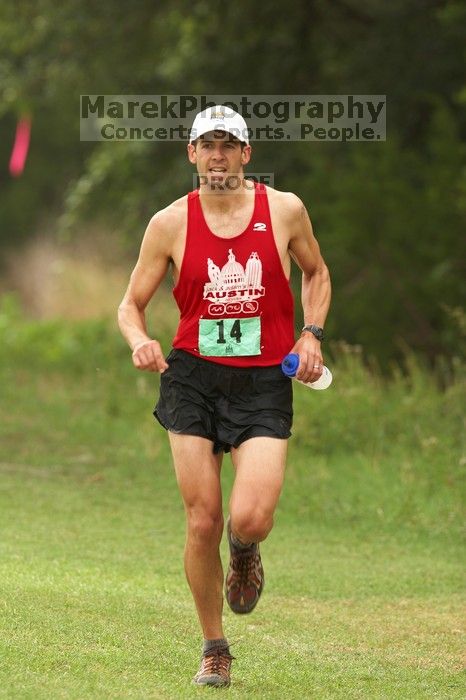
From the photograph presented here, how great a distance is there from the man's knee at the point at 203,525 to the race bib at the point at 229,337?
70cm

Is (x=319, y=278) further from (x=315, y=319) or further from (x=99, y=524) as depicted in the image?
(x=99, y=524)

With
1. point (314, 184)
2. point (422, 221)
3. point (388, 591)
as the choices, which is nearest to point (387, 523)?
point (388, 591)

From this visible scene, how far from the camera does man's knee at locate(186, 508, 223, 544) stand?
6223 millimetres

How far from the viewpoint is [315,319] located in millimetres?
6664

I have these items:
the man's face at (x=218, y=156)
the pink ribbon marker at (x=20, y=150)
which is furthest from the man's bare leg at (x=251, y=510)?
the pink ribbon marker at (x=20, y=150)

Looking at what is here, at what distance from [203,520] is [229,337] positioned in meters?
0.81

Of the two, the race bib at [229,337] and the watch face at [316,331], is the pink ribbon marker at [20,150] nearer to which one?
the watch face at [316,331]

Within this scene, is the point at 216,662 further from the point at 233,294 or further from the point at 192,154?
the point at 192,154

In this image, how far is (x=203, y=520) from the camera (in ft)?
20.4

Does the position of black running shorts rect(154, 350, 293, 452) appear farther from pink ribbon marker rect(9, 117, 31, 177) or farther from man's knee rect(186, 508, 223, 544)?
pink ribbon marker rect(9, 117, 31, 177)

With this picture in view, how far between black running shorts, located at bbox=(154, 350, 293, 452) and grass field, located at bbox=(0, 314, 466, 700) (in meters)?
1.11

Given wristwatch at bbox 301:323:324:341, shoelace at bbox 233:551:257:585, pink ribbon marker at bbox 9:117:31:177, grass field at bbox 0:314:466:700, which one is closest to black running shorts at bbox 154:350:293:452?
wristwatch at bbox 301:323:324:341

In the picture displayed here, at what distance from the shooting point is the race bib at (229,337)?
20.8 ft

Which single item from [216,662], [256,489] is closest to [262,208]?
[256,489]
